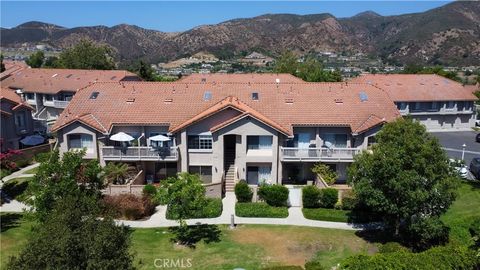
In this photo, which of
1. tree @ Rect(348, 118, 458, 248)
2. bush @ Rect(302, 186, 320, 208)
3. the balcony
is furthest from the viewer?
the balcony

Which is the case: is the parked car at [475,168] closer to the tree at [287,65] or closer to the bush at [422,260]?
→ the bush at [422,260]

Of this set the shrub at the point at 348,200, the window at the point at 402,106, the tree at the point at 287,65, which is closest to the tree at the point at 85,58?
the tree at the point at 287,65

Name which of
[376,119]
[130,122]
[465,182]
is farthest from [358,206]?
[130,122]

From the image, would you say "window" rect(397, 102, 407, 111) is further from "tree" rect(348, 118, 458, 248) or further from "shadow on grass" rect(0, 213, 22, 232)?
"shadow on grass" rect(0, 213, 22, 232)

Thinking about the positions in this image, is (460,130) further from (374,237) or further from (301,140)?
(374,237)

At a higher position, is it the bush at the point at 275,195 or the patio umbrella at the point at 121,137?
the patio umbrella at the point at 121,137

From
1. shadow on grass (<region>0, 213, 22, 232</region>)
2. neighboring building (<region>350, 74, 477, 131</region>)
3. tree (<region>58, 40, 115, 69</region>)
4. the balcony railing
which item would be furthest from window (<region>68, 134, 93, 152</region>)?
tree (<region>58, 40, 115, 69</region>)
